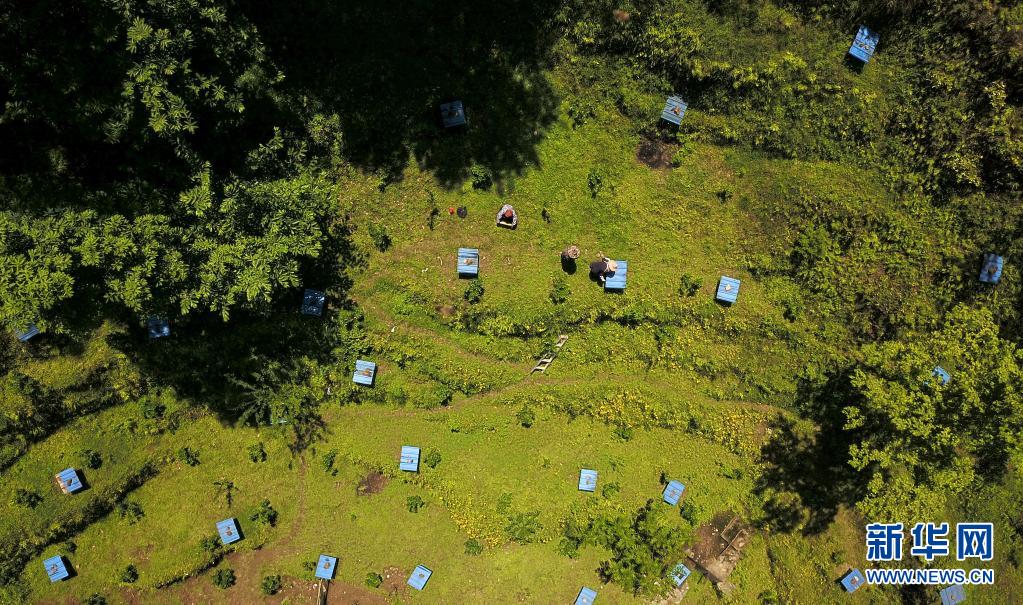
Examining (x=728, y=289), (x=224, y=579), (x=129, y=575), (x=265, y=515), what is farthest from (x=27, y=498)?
(x=728, y=289)

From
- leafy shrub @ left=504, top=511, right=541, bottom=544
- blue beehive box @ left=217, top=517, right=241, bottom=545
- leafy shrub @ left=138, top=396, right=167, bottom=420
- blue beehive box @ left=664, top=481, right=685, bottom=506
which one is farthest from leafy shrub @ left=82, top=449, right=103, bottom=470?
blue beehive box @ left=664, top=481, right=685, bottom=506

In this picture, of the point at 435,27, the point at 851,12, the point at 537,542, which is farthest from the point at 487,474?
the point at 851,12

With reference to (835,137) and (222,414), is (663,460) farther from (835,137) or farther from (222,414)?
(222,414)

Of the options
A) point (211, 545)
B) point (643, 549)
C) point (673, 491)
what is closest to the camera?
point (643, 549)

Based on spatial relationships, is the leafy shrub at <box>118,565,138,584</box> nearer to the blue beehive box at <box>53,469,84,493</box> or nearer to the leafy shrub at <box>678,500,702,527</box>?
the blue beehive box at <box>53,469,84,493</box>

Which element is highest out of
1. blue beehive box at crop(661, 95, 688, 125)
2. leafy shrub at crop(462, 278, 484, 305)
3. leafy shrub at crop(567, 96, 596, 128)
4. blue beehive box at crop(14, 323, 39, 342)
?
blue beehive box at crop(661, 95, 688, 125)

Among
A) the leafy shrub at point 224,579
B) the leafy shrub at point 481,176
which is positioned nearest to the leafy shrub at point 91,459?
the leafy shrub at point 224,579

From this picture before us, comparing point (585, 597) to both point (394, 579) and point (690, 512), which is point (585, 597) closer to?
point (690, 512)
